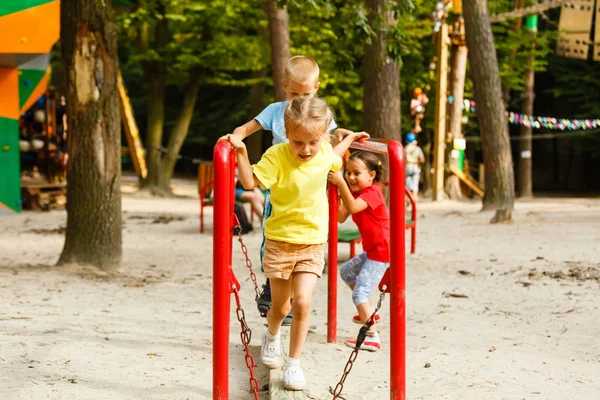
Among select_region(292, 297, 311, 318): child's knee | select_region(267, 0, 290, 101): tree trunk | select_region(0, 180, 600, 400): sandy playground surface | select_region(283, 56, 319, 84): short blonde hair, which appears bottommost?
select_region(0, 180, 600, 400): sandy playground surface

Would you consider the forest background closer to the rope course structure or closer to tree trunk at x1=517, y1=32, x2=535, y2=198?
tree trunk at x1=517, y1=32, x2=535, y2=198

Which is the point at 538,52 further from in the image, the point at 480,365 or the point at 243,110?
the point at 480,365

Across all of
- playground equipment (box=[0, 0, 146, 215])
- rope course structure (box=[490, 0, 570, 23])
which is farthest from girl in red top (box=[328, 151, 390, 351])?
rope course structure (box=[490, 0, 570, 23])

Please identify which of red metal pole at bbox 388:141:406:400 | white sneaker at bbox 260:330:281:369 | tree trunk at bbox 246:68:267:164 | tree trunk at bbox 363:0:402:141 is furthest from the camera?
tree trunk at bbox 246:68:267:164

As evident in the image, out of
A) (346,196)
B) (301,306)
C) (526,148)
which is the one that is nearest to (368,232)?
(346,196)

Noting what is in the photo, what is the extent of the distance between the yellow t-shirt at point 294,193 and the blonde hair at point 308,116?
176 millimetres

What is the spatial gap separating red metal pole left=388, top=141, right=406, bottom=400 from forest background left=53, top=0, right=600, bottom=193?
10118 mm

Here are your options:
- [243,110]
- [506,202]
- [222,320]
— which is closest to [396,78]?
[506,202]

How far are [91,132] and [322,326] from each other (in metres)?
3.34

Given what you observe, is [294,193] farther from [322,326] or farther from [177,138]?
[177,138]

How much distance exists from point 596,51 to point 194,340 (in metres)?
16.2

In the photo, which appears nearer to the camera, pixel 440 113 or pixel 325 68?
pixel 440 113

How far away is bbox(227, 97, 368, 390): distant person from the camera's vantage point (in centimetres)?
403

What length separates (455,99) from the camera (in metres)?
20.9
